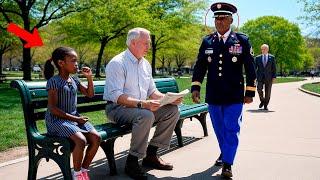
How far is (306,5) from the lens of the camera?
40.9 m

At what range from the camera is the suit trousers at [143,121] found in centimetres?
491

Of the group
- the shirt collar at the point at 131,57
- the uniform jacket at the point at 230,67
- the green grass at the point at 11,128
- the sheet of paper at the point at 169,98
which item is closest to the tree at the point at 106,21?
the green grass at the point at 11,128

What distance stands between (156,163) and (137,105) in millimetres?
811

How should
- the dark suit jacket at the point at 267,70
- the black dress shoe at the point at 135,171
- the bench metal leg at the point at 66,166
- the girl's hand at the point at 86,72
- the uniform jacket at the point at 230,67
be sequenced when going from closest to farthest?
the bench metal leg at the point at 66,166, the girl's hand at the point at 86,72, the black dress shoe at the point at 135,171, the uniform jacket at the point at 230,67, the dark suit jacket at the point at 267,70

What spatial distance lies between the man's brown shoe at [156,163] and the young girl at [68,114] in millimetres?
1146

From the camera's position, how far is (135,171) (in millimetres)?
4902

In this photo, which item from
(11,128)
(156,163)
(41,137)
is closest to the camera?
(41,137)

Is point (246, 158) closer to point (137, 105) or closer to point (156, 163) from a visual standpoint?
point (156, 163)

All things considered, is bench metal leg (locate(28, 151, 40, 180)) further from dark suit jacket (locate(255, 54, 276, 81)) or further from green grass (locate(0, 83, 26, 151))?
dark suit jacket (locate(255, 54, 276, 81))

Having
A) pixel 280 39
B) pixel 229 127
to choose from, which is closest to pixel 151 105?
pixel 229 127

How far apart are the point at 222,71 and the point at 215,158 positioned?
1.39 metres

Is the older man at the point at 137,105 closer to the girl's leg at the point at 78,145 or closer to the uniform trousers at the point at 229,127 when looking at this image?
the uniform trousers at the point at 229,127

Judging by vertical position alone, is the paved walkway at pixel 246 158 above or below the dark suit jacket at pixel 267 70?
below

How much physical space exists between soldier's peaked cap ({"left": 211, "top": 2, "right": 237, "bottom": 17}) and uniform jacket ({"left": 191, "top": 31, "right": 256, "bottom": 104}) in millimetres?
261
